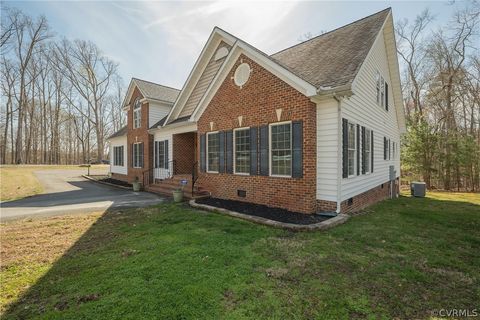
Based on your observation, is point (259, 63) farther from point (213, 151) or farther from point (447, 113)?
point (447, 113)

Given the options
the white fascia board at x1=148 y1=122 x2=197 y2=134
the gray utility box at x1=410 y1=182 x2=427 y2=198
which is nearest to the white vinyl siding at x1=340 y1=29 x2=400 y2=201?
the gray utility box at x1=410 y1=182 x2=427 y2=198

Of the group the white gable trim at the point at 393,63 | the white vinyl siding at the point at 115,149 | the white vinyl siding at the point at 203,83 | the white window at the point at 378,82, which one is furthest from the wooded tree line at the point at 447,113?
the white vinyl siding at the point at 115,149

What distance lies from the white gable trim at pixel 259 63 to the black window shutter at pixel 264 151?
1.73m

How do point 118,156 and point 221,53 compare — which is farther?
point 118,156

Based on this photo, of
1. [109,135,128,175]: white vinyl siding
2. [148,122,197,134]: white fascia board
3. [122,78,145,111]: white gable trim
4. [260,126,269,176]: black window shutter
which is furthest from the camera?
[109,135,128,175]: white vinyl siding

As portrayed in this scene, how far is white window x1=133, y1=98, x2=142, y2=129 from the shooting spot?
53.7ft

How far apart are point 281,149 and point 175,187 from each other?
22.0 feet

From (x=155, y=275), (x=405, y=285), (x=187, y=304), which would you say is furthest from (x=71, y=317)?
(x=405, y=285)

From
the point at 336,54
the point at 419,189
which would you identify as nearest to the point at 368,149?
the point at 336,54

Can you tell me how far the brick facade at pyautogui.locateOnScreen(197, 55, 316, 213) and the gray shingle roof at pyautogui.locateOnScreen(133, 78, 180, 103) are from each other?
7.11 m

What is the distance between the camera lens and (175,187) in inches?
475

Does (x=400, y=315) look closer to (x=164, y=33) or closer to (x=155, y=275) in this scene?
(x=155, y=275)

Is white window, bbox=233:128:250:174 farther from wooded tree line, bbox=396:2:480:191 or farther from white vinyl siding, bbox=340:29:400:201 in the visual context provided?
wooded tree line, bbox=396:2:480:191

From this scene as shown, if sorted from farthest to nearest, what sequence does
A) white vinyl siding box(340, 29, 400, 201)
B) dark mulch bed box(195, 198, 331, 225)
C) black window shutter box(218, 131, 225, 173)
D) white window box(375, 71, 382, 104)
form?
white window box(375, 71, 382, 104)
black window shutter box(218, 131, 225, 173)
white vinyl siding box(340, 29, 400, 201)
dark mulch bed box(195, 198, 331, 225)
